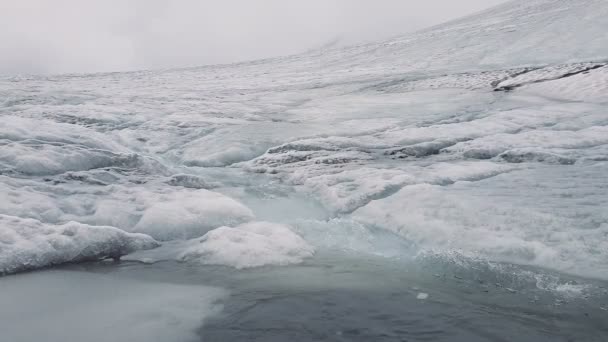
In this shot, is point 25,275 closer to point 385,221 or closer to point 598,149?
point 385,221

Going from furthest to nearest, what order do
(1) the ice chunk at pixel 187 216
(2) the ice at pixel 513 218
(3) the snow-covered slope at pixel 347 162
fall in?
1. (1) the ice chunk at pixel 187 216
2. (3) the snow-covered slope at pixel 347 162
3. (2) the ice at pixel 513 218

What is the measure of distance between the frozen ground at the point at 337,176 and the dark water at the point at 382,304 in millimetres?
130

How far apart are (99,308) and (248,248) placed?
4.25 ft

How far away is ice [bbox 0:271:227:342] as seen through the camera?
276 centimetres

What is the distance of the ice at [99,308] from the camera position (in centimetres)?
276

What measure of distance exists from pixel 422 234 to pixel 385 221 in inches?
17.3

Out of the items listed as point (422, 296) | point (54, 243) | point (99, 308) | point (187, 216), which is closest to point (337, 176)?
point (187, 216)

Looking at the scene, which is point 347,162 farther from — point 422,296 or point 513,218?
point 422,296

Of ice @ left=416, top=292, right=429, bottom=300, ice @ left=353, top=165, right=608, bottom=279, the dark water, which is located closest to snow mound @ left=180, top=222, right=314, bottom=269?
the dark water

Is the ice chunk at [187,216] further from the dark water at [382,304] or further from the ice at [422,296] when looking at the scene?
the ice at [422,296]

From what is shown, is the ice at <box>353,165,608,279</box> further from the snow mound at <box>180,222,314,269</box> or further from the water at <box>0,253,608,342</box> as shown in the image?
the snow mound at <box>180,222,314,269</box>

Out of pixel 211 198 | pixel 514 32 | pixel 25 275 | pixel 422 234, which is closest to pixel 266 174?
pixel 211 198

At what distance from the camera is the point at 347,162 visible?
664cm

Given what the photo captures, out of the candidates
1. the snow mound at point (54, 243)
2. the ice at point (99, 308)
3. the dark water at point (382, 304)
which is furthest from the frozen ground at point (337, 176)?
the ice at point (99, 308)
